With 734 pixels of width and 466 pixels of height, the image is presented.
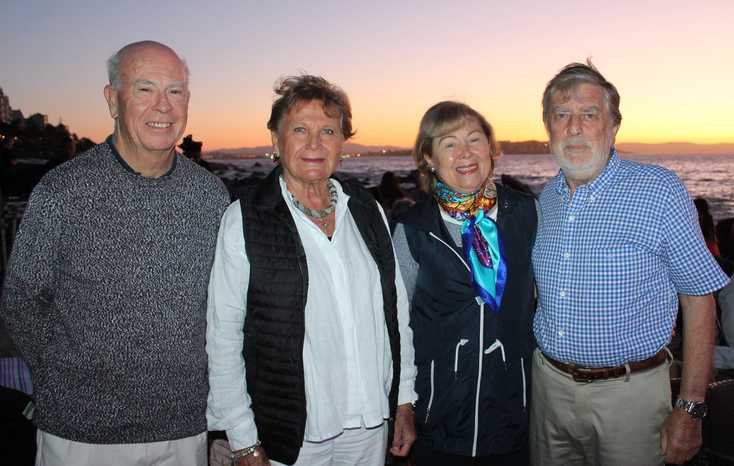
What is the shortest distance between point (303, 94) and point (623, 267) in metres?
1.81

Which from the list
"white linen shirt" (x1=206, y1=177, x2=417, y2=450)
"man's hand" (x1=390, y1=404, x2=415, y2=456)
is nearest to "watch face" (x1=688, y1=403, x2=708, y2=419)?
"man's hand" (x1=390, y1=404, x2=415, y2=456)

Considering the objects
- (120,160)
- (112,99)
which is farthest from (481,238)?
(112,99)

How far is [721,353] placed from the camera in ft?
11.5

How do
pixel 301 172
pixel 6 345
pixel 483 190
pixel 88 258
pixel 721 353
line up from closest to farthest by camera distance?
1. pixel 88 258
2. pixel 301 172
3. pixel 483 190
4. pixel 721 353
5. pixel 6 345

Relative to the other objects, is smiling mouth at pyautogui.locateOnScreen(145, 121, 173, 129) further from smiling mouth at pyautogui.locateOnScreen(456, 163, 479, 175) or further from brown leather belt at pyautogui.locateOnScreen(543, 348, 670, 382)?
brown leather belt at pyautogui.locateOnScreen(543, 348, 670, 382)

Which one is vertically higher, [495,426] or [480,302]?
[480,302]

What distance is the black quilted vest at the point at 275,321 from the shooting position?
2.16 m

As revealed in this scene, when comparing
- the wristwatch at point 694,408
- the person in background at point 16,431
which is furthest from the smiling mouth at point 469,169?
the person in background at point 16,431

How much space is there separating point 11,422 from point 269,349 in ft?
6.18

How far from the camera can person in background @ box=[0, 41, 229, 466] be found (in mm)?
2180

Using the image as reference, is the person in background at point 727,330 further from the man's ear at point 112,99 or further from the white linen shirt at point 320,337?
the man's ear at point 112,99

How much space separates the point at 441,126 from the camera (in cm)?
276

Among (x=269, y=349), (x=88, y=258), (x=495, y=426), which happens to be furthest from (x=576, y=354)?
(x=88, y=258)

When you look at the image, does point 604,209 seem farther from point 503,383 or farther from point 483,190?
point 503,383
